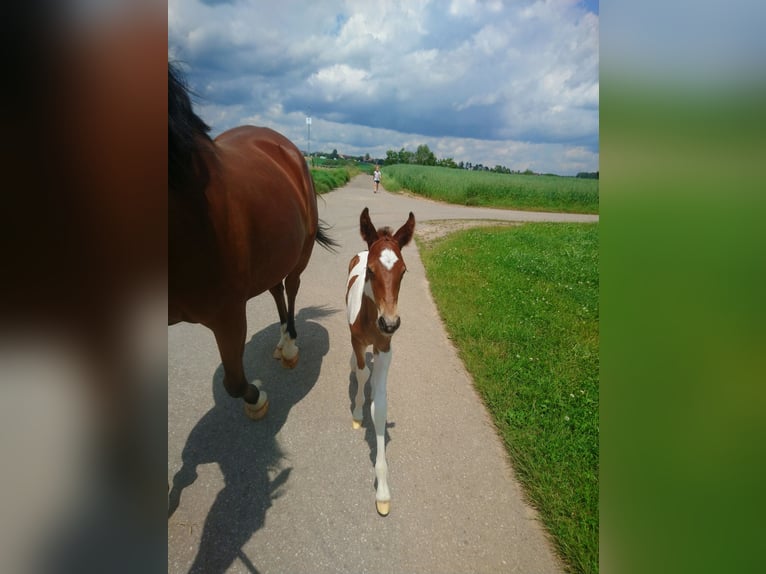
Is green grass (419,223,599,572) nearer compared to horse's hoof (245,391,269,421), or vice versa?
green grass (419,223,599,572)

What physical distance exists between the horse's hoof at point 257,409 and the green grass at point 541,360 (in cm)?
186

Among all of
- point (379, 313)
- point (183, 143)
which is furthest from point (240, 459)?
point (183, 143)

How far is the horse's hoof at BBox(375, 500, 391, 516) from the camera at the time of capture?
2125 millimetres

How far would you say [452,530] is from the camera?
6.75ft

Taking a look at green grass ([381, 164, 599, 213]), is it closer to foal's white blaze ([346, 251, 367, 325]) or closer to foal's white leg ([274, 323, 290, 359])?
foal's white leg ([274, 323, 290, 359])

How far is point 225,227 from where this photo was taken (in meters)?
1.80

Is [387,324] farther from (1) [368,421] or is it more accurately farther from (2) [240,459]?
(2) [240,459]

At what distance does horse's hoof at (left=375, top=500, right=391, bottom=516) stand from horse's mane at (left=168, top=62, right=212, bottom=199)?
1951 mm

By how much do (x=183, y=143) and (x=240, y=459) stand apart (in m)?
2.03

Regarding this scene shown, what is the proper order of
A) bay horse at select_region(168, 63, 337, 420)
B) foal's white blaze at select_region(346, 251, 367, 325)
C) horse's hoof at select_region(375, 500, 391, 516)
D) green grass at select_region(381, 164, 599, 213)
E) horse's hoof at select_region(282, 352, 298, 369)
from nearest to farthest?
bay horse at select_region(168, 63, 337, 420), horse's hoof at select_region(375, 500, 391, 516), foal's white blaze at select_region(346, 251, 367, 325), horse's hoof at select_region(282, 352, 298, 369), green grass at select_region(381, 164, 599, 213)


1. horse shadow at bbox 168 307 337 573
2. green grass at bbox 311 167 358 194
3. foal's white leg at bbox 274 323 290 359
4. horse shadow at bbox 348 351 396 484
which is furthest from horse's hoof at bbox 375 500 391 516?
green grass at bbox 311 167 358 194
